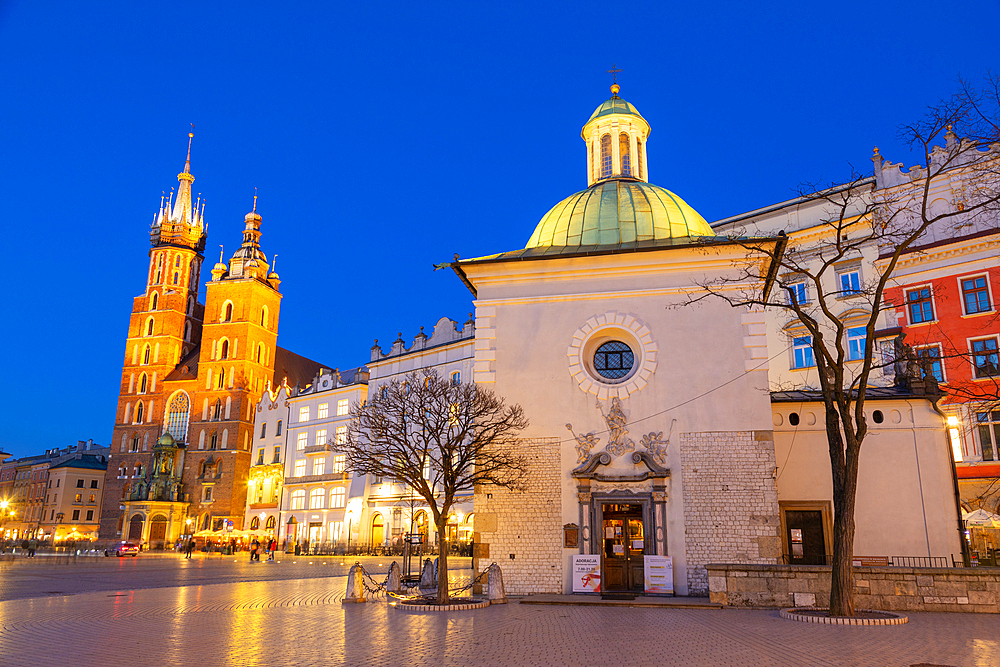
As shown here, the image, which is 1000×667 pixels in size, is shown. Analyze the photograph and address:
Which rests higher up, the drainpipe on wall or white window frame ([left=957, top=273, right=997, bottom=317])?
white window frame ([left=957, top=273, right=997, bottom=317])

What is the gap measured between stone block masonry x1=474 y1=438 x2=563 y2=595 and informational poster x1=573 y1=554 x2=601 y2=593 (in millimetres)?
587

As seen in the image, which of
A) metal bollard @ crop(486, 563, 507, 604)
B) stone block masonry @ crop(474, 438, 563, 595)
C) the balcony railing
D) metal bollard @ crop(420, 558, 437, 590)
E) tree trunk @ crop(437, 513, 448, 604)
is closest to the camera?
tree trunk @ crop(437, 513, 448, 604)

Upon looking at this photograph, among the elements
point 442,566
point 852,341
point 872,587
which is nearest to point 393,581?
point 442,566

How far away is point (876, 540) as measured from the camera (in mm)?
20203

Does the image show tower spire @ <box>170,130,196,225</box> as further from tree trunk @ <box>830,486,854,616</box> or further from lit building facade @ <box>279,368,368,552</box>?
tree trunk @ <box>830,486,854,616</box>

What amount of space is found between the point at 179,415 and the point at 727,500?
74639 millimetres

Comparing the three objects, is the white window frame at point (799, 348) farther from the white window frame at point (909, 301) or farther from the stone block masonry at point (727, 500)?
the stone block masonry at point (727, 500)

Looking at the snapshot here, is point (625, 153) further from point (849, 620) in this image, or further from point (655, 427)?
point (849, 620)

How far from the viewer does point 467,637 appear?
11.9 metres

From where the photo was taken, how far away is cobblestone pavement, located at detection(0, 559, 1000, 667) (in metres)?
9.95

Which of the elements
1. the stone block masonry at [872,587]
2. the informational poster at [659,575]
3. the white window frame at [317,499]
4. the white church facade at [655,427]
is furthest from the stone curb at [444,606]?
the white window frame at [317,499]

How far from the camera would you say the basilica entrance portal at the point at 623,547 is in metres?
18.2

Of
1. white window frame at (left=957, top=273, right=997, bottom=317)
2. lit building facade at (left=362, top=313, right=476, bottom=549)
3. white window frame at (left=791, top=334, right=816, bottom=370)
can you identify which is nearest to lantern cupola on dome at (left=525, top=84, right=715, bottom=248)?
white window frame at (left=791, top=334, right=816, bottom=370)

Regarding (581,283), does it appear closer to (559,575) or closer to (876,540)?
(559,575)
